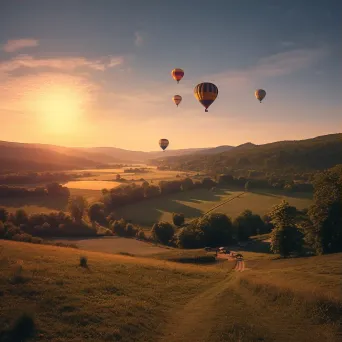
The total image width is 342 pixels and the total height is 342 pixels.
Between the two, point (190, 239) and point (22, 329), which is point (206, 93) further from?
point (22, 329)

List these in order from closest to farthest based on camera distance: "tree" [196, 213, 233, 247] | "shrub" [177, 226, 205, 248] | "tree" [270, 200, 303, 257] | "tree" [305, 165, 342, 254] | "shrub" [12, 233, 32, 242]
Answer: "tree" [305, 165, 342, 254] < "tree" [270, 200, 303, 257] < "shrub" [12, 233, 32, 242] < "shrub" [177, 226, 205, 248] < "tree" [196, 213, 233, 247]

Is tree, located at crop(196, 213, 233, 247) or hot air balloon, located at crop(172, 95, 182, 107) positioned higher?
hot air balloon, located at crop(172, 95, 182, 107)

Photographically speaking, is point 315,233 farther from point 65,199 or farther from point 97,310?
point 65,199

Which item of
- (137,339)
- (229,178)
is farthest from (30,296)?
(229,178)

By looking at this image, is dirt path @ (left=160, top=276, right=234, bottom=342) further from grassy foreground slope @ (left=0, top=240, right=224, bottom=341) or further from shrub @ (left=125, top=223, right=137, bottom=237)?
shrub @ (left=125, top=223, right=137, bottom=237)

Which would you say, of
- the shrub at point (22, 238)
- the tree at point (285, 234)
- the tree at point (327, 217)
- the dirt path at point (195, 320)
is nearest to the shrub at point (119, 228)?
the shrub at point (22, 238)

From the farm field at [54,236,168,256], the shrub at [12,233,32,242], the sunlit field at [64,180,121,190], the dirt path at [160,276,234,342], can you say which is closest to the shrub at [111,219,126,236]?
the farm field at [54,236,168,256]

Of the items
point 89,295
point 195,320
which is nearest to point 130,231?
point 89,295
